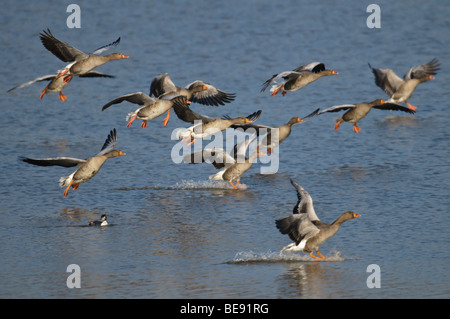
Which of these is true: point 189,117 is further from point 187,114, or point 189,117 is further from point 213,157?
point 213,157

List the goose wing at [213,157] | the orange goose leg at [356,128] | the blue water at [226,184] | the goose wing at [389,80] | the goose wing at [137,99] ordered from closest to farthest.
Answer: the blue water at [226,184] → the goose wing at [137,99] → the goose wing at [213,157] → the orange goose leg at [356,128] → the goose wing at [389,80]

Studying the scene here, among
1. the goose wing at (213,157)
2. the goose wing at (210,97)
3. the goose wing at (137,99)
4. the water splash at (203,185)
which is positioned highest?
the goose wing at (210,97)

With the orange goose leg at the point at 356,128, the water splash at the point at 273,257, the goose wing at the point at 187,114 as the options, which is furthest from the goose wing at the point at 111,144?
the orange goose leg at the point at 356,128

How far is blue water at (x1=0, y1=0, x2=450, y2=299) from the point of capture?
1261 cm

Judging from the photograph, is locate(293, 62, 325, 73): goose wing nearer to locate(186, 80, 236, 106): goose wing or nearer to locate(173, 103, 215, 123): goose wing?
locate(186, 80, 236, 106): goose wing

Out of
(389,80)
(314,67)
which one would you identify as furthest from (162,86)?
(389,80)

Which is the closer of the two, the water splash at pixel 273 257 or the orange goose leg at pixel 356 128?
the water splash at pixel 273 257

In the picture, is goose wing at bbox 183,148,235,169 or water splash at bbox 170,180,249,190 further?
water splash at bbox 170,180,249,190

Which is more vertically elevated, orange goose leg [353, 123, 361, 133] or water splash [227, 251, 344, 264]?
orange goose leg [353, 123, 361, 133]

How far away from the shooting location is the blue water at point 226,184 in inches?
496

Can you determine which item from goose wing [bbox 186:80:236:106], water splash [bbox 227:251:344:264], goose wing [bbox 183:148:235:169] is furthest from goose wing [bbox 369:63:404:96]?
water splash [bbox 227:251:344:264]

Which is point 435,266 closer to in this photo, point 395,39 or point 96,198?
point 96,198

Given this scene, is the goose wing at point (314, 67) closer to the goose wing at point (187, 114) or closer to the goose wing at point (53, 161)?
the goose wing at point (187, 114)

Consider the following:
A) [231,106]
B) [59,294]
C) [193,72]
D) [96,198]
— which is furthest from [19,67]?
[59,294]
